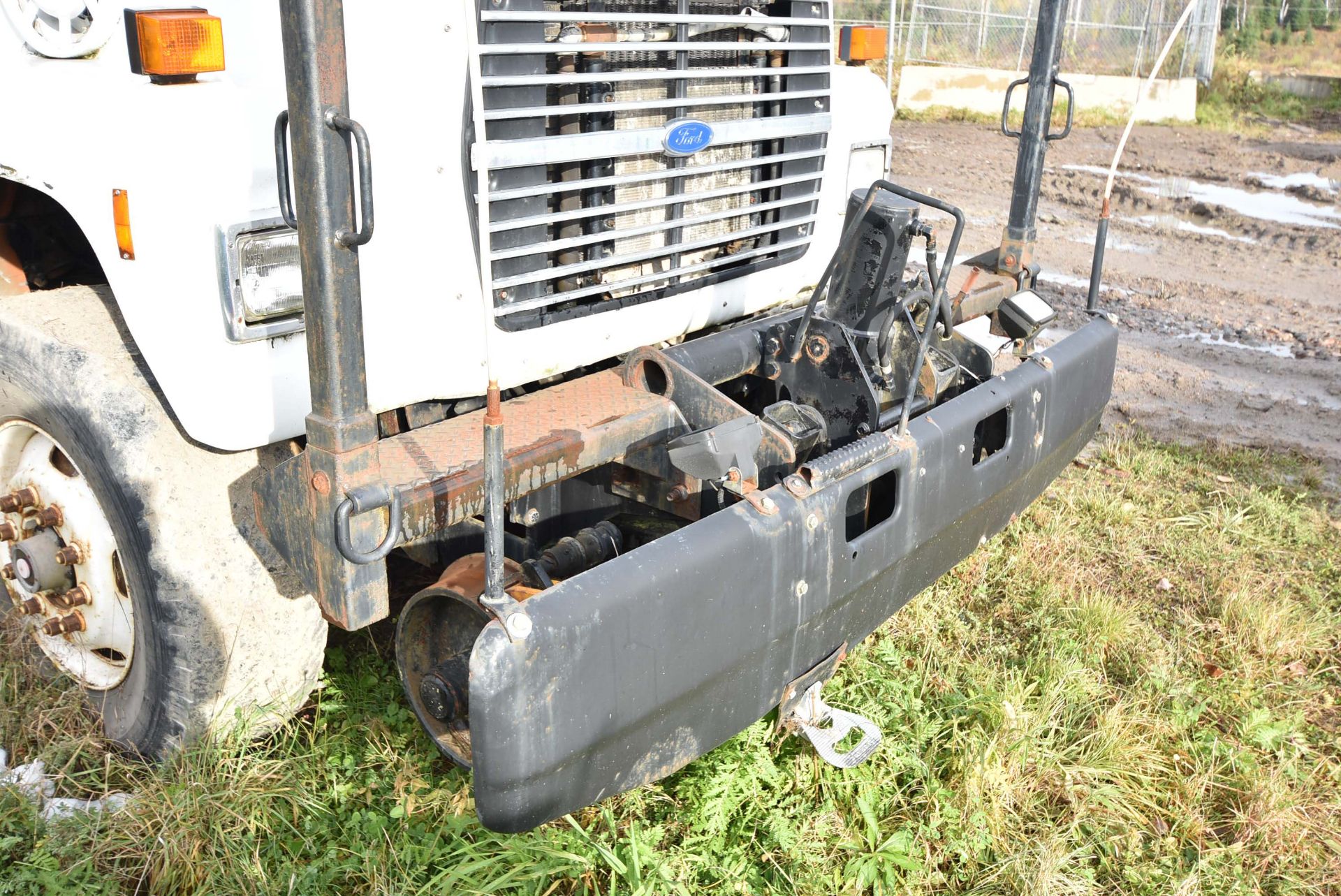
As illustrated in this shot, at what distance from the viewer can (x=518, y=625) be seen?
1943mm

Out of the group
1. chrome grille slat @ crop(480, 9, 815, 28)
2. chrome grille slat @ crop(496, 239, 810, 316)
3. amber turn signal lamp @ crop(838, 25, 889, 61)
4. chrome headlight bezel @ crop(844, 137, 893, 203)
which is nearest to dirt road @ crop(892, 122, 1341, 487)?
chrome headlight bezel @ crop(844, 137, 893, 203)

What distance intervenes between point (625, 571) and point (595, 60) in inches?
45.7

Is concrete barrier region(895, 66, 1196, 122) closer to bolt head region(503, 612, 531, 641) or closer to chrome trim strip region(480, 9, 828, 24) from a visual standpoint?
chrome trim strip region(480, 9, 828, 24)

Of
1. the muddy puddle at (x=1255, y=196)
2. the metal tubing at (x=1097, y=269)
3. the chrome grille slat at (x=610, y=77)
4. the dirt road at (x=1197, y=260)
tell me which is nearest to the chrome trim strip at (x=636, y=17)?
the chrome grille slat at (x=610, y=77)

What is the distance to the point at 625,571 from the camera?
2.11m

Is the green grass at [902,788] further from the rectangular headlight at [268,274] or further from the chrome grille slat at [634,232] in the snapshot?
the chrome grille slat at [634,232]

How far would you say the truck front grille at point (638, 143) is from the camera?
237 cm

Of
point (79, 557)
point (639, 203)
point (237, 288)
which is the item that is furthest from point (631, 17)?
point (79, 557)

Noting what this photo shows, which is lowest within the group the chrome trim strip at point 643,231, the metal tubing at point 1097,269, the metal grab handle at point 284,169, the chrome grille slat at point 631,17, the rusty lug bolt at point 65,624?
the rusty lug bolt at point 65,624

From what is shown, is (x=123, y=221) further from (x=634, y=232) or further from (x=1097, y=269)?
(x=1097, y=269)

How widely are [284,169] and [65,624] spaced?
1511 millimetres

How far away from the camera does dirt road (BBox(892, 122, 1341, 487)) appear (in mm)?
5859

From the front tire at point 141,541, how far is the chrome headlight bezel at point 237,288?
36 cm

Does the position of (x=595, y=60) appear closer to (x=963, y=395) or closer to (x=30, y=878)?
(x=963, y=395)
